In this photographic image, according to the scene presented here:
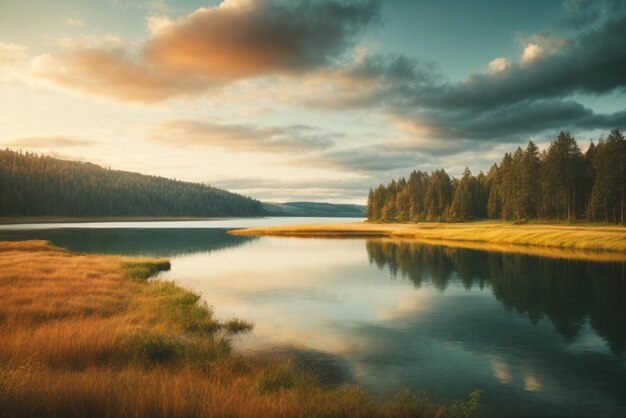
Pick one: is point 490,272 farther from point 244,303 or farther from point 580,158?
point 580,158

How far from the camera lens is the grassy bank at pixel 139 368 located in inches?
332

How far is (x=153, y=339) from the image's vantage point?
14.4 metres

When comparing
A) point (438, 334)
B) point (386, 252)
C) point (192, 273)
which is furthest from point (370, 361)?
point (386, 252)

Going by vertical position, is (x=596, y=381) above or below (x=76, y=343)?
below

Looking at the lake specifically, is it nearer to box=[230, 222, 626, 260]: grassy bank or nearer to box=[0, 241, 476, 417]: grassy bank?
box=[0, 241, 476, 417]: grassy bank

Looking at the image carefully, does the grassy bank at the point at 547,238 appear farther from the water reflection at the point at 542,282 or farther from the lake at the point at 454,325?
the lake at the point at 454,325

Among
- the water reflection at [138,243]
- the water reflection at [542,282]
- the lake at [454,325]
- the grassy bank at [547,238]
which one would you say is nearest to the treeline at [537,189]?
the grassy bank at [547,238]

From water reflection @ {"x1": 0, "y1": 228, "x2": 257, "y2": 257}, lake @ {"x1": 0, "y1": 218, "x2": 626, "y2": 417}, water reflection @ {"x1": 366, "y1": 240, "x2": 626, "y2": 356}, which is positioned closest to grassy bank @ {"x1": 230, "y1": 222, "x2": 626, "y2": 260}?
water reflection @ {"x1": 366, "y1": 240, "x2": 626, "y2": 356}

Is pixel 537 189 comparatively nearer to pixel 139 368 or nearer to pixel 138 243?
pixel 138 243

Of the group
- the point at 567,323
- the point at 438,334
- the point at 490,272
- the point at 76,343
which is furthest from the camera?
the point at 490,272

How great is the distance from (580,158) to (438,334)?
111184mm

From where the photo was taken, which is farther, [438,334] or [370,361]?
[438,334]

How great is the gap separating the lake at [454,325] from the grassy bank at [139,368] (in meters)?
2.13

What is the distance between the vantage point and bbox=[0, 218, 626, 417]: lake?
46.6 feet
